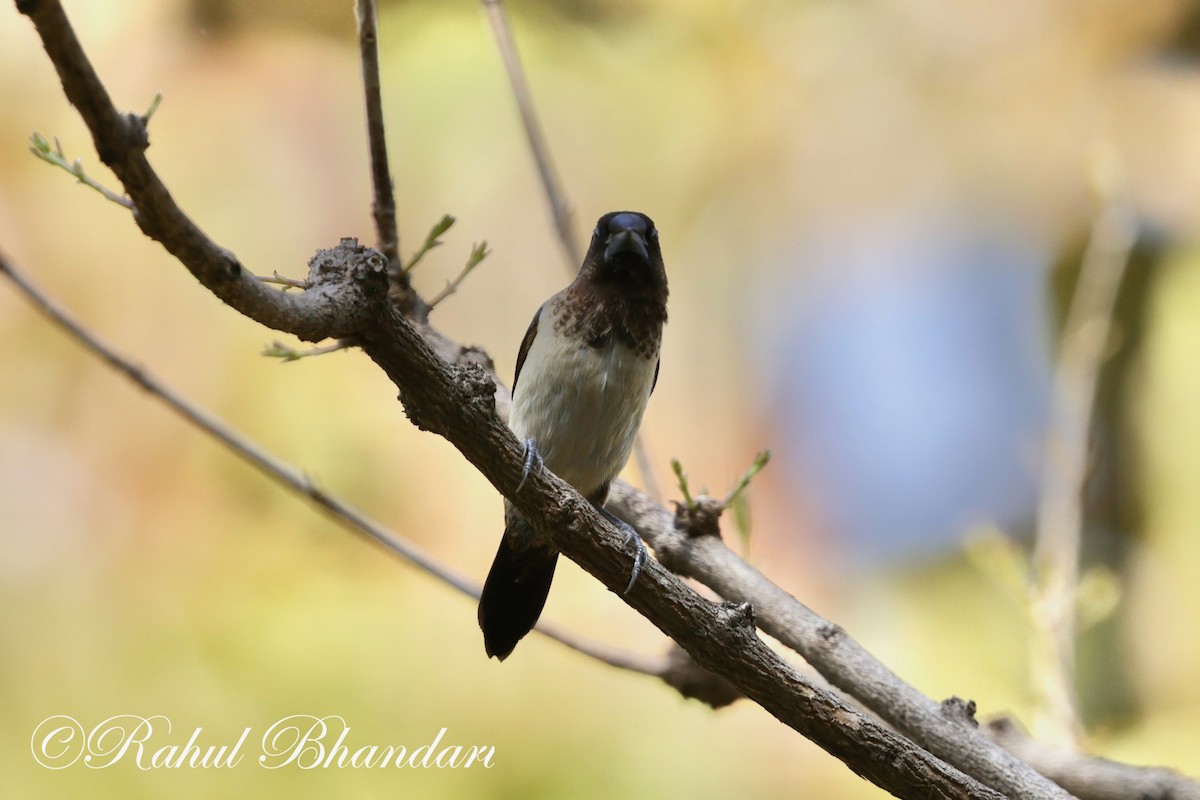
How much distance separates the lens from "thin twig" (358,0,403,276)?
6.64ft

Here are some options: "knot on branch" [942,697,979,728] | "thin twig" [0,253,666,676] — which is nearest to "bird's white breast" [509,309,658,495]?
"thin twig" [0,253,666,676]

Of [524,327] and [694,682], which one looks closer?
[694,682]

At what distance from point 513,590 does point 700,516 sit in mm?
447

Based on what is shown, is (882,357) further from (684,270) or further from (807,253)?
(684,270)

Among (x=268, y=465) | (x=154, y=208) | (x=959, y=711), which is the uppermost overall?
(x=959, y=711)

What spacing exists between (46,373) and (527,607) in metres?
2.48

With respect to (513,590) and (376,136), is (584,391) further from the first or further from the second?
(376,136)

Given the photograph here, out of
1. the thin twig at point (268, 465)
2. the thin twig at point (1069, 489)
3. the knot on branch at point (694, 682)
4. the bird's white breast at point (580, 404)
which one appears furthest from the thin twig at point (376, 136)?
the thin twig at point (1069, 489)

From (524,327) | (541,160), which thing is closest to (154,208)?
(541,160)

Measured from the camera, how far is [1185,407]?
423 centimetres

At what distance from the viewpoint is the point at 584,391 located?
220 cm

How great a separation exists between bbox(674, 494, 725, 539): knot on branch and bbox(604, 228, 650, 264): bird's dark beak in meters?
0.55

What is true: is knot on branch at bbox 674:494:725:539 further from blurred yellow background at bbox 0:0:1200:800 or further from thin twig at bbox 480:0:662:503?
blurred yellow background at bbox 0:0:1200:800

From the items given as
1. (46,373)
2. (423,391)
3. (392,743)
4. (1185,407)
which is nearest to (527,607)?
(423,391)
